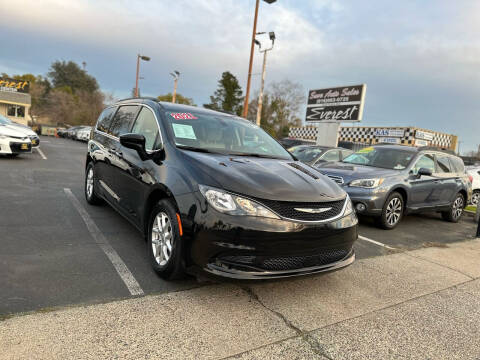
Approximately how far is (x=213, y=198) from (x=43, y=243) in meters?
2.32

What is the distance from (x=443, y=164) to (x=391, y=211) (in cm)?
216

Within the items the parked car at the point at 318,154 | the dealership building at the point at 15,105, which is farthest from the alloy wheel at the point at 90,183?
the dealership building at the point at 15,105

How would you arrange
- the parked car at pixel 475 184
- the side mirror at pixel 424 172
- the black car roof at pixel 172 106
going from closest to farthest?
the black car roof at pixel 172 106 < the side mirror at pixel 424 172 < the parked car at pixel 475 184

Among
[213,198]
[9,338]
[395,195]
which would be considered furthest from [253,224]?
[395,195]

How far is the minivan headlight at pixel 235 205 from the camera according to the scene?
2.65 meters

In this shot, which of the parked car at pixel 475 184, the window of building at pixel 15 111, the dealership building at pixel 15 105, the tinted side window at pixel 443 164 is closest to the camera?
the tinted side window at pixel 443 164

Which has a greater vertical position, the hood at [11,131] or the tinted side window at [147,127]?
the tinted side window at [147,127]

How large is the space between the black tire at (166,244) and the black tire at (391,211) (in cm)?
411

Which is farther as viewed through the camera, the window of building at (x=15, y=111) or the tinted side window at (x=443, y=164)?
the window of building at (x=15, y=111)

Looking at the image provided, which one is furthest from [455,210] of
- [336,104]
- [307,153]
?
[336,104]

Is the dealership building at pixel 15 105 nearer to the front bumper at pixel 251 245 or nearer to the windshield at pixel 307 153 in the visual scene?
the windshield at pixel 307 153

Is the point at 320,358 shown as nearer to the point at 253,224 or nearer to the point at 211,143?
the point at 253,224

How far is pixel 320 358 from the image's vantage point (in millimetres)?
2262

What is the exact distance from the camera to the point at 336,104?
17.8m
